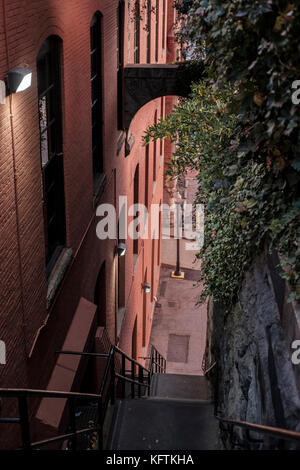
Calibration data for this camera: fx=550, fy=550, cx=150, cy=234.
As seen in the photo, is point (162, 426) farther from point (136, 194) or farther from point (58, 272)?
point (136, 194)

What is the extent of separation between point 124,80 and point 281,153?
8541mm

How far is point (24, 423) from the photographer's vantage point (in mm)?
3990

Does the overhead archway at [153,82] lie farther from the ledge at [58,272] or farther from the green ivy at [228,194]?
the ledge at [58,272]

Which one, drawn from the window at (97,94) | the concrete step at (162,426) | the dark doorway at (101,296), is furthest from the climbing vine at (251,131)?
the dark doorway at (101,296)

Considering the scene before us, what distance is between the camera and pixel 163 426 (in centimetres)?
795

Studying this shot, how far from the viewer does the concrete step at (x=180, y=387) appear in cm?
1116

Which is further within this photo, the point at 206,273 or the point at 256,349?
the point at 206,273

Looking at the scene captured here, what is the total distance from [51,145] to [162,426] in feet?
14.1

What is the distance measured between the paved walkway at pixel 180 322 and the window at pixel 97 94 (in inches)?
272

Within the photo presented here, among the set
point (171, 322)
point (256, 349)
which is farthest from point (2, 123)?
point (171, 322)

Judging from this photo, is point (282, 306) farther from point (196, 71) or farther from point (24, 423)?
point (196, 71)

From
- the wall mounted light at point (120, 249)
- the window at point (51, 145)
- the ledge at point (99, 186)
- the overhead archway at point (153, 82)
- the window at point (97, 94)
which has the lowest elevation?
the window at point (51, 145)

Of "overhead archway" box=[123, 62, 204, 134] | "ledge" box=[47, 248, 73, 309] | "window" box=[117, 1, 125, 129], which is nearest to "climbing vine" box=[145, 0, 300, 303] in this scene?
"ledge" box=[47, 248, 73, 309]

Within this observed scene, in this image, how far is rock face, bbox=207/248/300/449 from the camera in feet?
16.5
